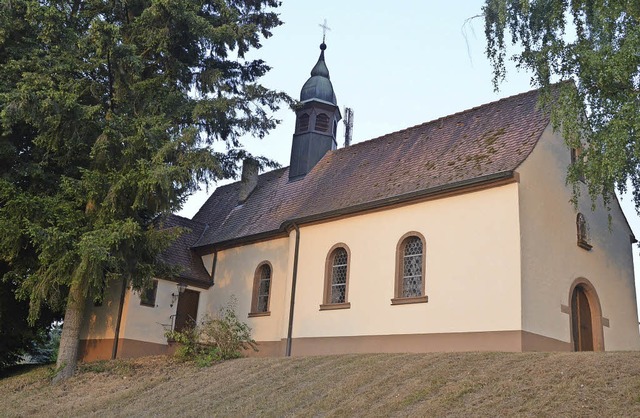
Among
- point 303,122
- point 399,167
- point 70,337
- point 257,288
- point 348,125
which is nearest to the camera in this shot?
point 70,337

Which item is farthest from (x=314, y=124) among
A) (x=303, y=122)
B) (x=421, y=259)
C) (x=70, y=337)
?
(x=70, y=337)

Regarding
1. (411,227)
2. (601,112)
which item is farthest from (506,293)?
(601,112)

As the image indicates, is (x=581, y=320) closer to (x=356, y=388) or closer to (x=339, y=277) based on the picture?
(x=339, y=277)

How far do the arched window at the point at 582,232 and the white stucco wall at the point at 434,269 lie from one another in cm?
288

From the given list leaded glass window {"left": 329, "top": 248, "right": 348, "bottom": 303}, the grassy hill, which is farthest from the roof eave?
the grassy hill

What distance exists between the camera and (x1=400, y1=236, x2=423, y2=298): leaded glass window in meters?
16.9

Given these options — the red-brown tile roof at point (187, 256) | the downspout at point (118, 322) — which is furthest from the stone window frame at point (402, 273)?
the downspout at point (118, 322)

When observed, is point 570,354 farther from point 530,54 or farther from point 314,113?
point 314,113

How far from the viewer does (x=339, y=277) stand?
18750mm

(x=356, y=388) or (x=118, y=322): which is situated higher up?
(x=118, y=322)

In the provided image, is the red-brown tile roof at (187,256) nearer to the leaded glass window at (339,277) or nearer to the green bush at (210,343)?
the green bush at (210,343)

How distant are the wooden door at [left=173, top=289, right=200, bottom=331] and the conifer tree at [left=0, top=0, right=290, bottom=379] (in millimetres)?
4489

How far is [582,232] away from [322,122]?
1089cm

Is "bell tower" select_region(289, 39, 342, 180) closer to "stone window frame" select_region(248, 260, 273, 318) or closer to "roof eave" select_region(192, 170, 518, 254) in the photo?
"roof eave" select_region(192, 170, 518, 254)
